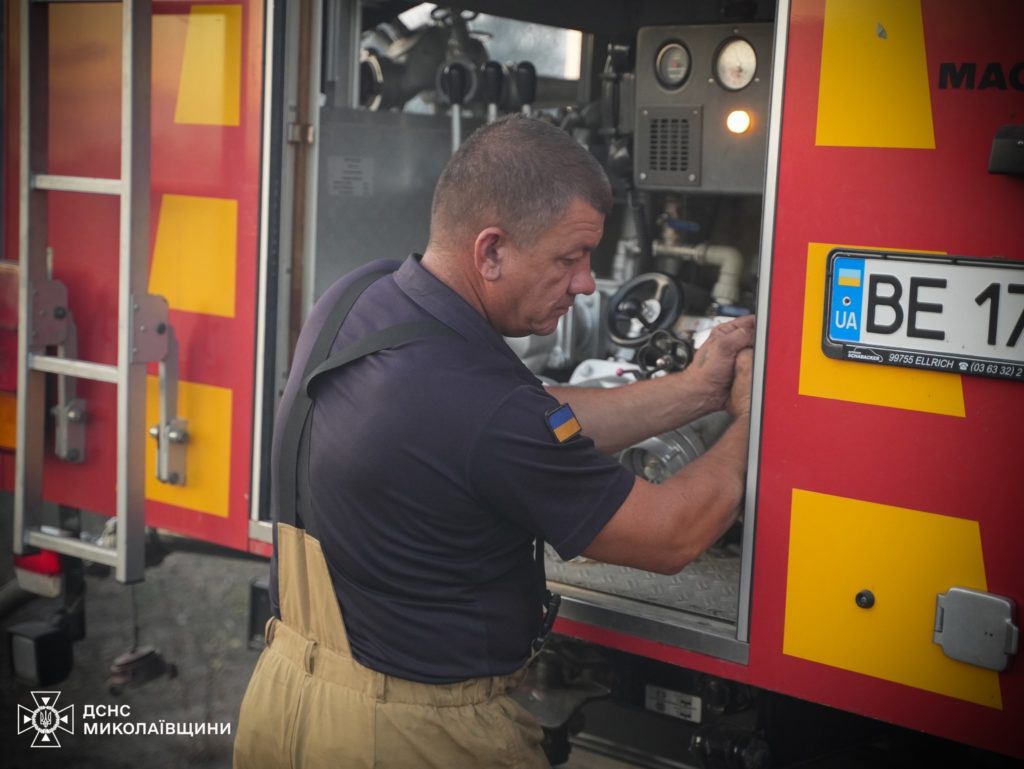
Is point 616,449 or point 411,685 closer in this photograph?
point 411,685

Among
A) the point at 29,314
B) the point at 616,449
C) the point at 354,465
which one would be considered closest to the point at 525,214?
the point at 354,465

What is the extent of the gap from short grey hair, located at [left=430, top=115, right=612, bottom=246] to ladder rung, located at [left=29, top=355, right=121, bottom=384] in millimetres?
1294

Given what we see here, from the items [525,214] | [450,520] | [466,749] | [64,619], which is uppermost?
[525,214]

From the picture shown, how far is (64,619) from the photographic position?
130 inches

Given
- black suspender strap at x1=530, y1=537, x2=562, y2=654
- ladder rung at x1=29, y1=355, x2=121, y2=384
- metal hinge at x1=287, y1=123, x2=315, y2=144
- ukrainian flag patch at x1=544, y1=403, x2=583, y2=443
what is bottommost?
black suspender strap at x1=530, y1=537, x2=562, y2=654

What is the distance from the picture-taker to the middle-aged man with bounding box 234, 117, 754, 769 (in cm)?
190

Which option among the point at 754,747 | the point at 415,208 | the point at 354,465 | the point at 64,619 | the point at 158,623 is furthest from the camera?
the point at 158,623

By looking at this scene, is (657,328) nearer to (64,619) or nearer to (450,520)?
(450,520)

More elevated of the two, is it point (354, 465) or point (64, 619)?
point (354, 465)

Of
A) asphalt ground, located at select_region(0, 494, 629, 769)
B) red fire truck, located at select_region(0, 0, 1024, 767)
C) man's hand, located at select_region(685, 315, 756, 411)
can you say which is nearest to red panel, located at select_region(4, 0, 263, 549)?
red fire truck, located at select_region(0, 0, 1024, 767)

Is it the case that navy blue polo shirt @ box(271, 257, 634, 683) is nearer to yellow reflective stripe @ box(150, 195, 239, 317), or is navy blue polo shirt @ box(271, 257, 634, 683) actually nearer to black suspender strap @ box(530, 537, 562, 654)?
black suspender strap @ box(530, 537, 562, 654)

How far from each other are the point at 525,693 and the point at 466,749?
2.76 ft

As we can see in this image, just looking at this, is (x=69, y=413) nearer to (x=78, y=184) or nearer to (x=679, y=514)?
(x=78, y=184)

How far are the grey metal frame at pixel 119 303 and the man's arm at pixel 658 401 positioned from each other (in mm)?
1119
